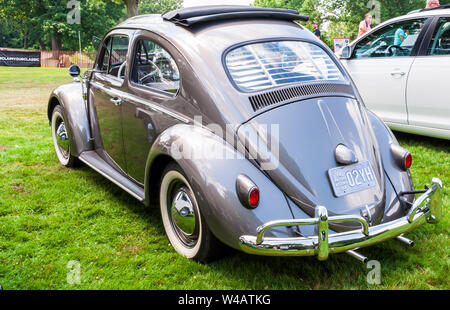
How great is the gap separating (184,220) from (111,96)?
65.0 inches

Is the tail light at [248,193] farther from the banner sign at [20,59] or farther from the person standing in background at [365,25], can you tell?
the banner sign at [20,59]

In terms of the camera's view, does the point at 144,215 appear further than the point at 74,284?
Yes

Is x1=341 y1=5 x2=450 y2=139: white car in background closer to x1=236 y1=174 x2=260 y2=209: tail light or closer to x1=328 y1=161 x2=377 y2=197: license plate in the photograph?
x1=328 y1=161 x2=377 y2=197: license plate

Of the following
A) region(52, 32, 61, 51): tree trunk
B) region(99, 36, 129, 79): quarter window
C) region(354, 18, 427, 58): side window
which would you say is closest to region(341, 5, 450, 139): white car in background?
region(354, 18, 427, 58): side window

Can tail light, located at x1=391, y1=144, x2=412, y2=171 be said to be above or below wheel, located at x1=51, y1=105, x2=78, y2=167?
above

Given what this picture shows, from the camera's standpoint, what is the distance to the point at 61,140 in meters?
5.00

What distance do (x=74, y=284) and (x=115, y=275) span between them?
0.27m

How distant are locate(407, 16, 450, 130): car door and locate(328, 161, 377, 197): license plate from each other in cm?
293

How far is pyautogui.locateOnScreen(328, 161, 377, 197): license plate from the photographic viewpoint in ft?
8.61

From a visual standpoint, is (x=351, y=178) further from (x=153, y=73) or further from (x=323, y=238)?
(x=153, y=73)

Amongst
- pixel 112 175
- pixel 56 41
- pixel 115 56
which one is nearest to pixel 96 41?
pixel 115 56
